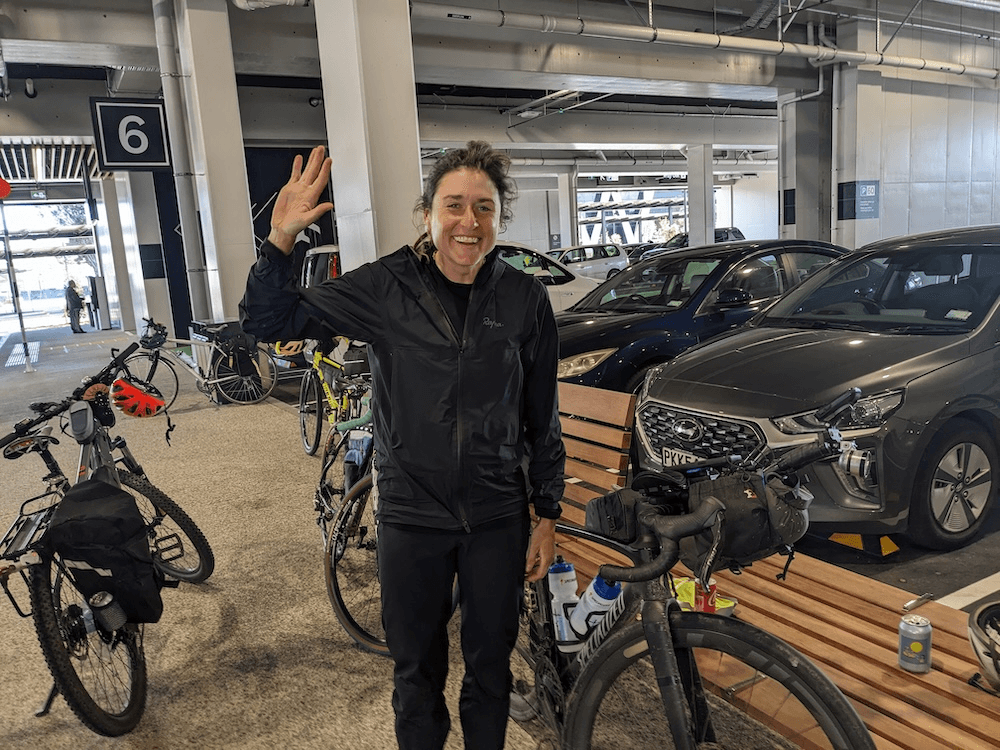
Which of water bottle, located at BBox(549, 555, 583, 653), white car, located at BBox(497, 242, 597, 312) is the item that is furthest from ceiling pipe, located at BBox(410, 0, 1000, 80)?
water bottle, located at BBox(549, 555, 583, 653)

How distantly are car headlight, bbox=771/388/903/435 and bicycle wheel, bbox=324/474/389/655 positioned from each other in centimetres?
189

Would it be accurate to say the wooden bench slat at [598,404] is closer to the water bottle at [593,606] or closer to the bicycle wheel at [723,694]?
the water bottle at [593,606]

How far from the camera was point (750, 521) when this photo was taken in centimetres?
153

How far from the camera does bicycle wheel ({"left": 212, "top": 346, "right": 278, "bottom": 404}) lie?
8906 mm

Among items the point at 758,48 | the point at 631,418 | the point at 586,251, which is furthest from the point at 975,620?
the point at 586,251

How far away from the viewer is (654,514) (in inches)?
64.2

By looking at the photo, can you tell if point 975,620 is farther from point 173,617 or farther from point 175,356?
point 175,356

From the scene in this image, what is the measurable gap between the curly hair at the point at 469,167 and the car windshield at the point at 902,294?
9.10 feet

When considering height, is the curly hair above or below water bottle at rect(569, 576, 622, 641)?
above

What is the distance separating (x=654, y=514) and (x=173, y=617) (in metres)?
2.84

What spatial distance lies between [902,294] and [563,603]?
3145 millimetres

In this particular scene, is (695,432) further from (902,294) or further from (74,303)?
(74,303)

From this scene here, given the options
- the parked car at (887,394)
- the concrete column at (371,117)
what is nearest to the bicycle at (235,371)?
the concrete column at (371,117)

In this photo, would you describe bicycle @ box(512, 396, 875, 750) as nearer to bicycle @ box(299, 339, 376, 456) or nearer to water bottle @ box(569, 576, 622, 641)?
water bottle @ box(569, 576, 622, 641)
